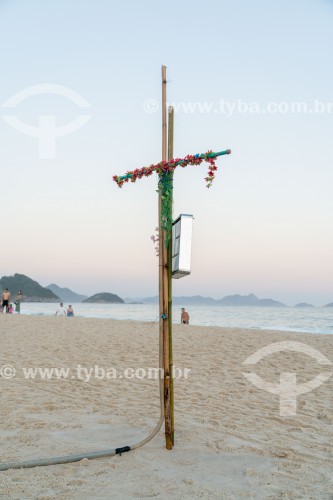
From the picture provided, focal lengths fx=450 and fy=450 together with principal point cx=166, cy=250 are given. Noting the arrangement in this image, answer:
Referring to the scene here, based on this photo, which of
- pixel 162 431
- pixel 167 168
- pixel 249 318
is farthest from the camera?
pixel 249 318

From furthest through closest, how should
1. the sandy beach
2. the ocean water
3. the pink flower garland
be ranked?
1. the ocean water
2. the pink flower garland
3. the sandy beach

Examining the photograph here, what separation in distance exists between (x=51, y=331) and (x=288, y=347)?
8.09m

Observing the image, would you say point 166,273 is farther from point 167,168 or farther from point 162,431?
point 162,431

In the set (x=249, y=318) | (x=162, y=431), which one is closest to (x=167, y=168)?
(x=162, y=431)

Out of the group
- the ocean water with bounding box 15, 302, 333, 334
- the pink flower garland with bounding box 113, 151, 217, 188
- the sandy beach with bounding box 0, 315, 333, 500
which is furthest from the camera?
the ocean water with bounding box 15, 302, 333, 334

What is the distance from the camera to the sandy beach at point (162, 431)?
3.96 meters

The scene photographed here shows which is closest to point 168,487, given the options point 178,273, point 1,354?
point 178,273

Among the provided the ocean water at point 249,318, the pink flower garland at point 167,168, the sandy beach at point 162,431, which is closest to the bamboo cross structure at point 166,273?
the pink flower garland at point 167,168

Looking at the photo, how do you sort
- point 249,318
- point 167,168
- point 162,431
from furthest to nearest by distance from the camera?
1. point 249,318
2. point 162,431
3. point 167,168

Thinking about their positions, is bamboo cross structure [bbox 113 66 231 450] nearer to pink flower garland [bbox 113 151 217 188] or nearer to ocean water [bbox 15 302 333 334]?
pink flower garland [bbox 113 151 217 188]

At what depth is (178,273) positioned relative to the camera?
4582mm

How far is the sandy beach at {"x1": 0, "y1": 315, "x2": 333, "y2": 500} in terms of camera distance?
3955mm

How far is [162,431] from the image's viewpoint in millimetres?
5531

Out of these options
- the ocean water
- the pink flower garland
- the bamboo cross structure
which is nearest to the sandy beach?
the bamboo cross structure
